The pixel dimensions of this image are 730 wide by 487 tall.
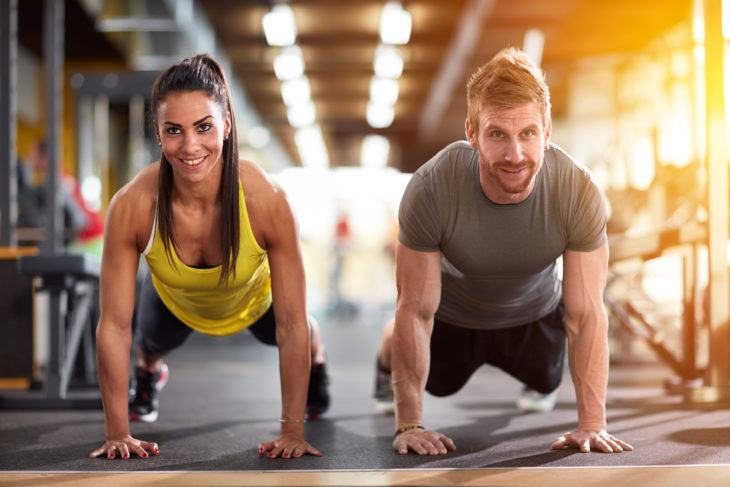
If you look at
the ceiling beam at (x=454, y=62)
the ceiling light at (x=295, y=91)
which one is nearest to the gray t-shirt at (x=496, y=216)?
the ceiling beam at (x=454, y=62)

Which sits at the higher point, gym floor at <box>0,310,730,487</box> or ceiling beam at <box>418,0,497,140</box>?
ceiling beam at <box>418,0,497,140</box>

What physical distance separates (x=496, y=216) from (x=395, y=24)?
691 cm

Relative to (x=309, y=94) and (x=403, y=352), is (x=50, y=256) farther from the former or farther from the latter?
(x=309, y=94)

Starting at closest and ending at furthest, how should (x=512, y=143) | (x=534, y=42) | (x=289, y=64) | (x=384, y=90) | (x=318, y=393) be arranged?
(x=512, y=143) < (x=318, y=393) < (x=534, y=42) < (x=289, y=64) < (x=384, y=90)

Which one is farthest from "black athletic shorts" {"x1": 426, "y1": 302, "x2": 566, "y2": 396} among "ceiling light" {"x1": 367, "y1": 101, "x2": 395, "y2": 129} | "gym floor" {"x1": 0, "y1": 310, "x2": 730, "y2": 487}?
"ceiling light" {"x1": 367, "y1": 101, "x2": 395, "y2": 129}

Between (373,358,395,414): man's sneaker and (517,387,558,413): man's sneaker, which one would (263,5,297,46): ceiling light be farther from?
(517,387,558,413): man's sneaker

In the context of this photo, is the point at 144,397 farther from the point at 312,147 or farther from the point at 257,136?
the point at 312,147

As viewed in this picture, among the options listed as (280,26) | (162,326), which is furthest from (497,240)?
(280,26)

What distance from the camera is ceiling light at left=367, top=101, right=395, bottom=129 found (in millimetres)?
12266

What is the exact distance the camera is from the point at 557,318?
233 cm

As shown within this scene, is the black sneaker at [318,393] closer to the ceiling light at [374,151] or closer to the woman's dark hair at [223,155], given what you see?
the woman's dark hair at [223,155]

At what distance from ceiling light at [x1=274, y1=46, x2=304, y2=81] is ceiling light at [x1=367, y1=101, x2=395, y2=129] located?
6.73 ft

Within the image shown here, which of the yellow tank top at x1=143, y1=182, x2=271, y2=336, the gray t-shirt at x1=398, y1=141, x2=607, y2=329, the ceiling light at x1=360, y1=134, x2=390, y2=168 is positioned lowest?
the yellow tank top at x1=143, y1=182, x2=271, y2=336

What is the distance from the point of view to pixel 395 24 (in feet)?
27.7
